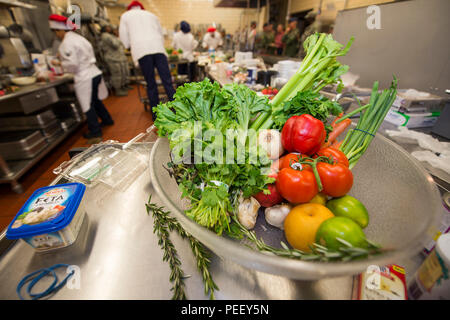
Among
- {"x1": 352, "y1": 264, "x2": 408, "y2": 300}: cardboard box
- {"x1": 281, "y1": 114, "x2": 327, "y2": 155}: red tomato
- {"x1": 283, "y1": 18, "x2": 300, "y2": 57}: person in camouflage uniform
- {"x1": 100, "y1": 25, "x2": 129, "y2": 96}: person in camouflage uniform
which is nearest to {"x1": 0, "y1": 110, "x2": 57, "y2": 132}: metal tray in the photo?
{"x1": 281, "y1": 114, "x2": 327, "y2": 155}: red tomato

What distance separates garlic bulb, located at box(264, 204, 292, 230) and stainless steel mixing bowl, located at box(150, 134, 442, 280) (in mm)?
Result: 27

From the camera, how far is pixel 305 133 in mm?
614

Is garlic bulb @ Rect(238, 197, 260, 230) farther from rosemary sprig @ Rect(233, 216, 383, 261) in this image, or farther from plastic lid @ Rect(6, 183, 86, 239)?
plastic lid @ Rect(6, 183, 86, 239)

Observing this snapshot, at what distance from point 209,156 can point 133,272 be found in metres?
0.38

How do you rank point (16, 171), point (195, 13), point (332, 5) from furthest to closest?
point (195, 13) < point (332, 5) < point (16, 171)

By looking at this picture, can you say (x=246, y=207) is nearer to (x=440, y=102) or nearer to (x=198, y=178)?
(x=198, y=178)

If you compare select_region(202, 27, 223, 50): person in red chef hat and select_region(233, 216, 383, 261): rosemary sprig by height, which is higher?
select_region(202, 27, 223, 50): person in red chef hat

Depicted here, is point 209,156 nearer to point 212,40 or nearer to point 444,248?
point 444,248

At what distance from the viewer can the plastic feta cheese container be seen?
54 cm

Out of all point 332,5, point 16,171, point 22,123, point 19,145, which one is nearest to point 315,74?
point 16,171

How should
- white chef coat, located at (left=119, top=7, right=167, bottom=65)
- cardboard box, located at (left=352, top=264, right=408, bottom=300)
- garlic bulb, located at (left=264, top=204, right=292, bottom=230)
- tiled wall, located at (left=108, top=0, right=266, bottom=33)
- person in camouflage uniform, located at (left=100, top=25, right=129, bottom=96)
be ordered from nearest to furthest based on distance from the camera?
1. cardboard box, located at (left=352, top=264, right=408, bottom=300)
2. garlic bulb, located at (left=264, top=204, right=292, bottom=230)
3. white chef coat, located at (left=119, top=7, right=167, bottom=65)
4. person in camouflage uniform, located at (left=100, top=25, right=129, bottom=96)
5. tiled wall, located at (left=108, top=0, right=266, bottom=33)

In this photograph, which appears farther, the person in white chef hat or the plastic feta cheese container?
the person in white chef hat

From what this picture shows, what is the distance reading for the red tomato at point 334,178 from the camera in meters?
0.56

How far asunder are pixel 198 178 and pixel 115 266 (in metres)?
0.33
